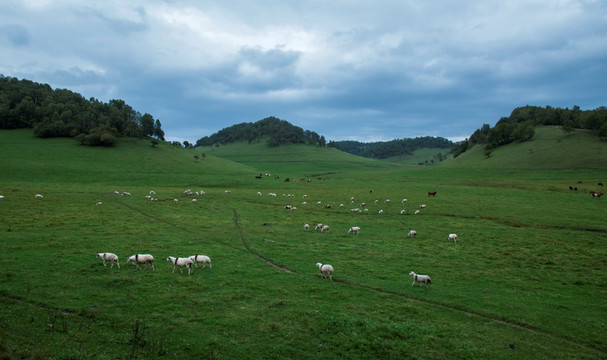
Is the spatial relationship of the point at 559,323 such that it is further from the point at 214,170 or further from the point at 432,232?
the point at 214,170

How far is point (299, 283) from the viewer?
1722 centimetres

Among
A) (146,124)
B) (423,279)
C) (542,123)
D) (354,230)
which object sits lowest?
(354,230)

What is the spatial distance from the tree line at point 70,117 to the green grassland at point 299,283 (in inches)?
3027

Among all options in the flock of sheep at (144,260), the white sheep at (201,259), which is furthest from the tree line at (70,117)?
the white sheep at (201,259)

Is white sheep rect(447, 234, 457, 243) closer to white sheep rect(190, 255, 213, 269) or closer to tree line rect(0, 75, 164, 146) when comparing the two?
white sheep rect(190, 255, 213, 269)

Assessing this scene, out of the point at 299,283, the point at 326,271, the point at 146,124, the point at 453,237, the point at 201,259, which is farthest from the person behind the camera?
the point at 146,124

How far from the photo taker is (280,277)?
18156 mm

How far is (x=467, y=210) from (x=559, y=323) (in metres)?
30.8

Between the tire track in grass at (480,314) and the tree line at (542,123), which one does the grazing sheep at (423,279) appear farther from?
the tree line at (542,123)

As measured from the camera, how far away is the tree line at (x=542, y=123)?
119756 millimetres

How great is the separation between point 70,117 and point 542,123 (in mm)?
198912

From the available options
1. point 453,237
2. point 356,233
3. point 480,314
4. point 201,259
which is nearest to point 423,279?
point 480,314

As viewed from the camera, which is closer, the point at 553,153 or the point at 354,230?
the point at 354,230

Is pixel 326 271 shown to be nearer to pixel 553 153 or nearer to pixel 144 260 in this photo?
pixel 144 260
